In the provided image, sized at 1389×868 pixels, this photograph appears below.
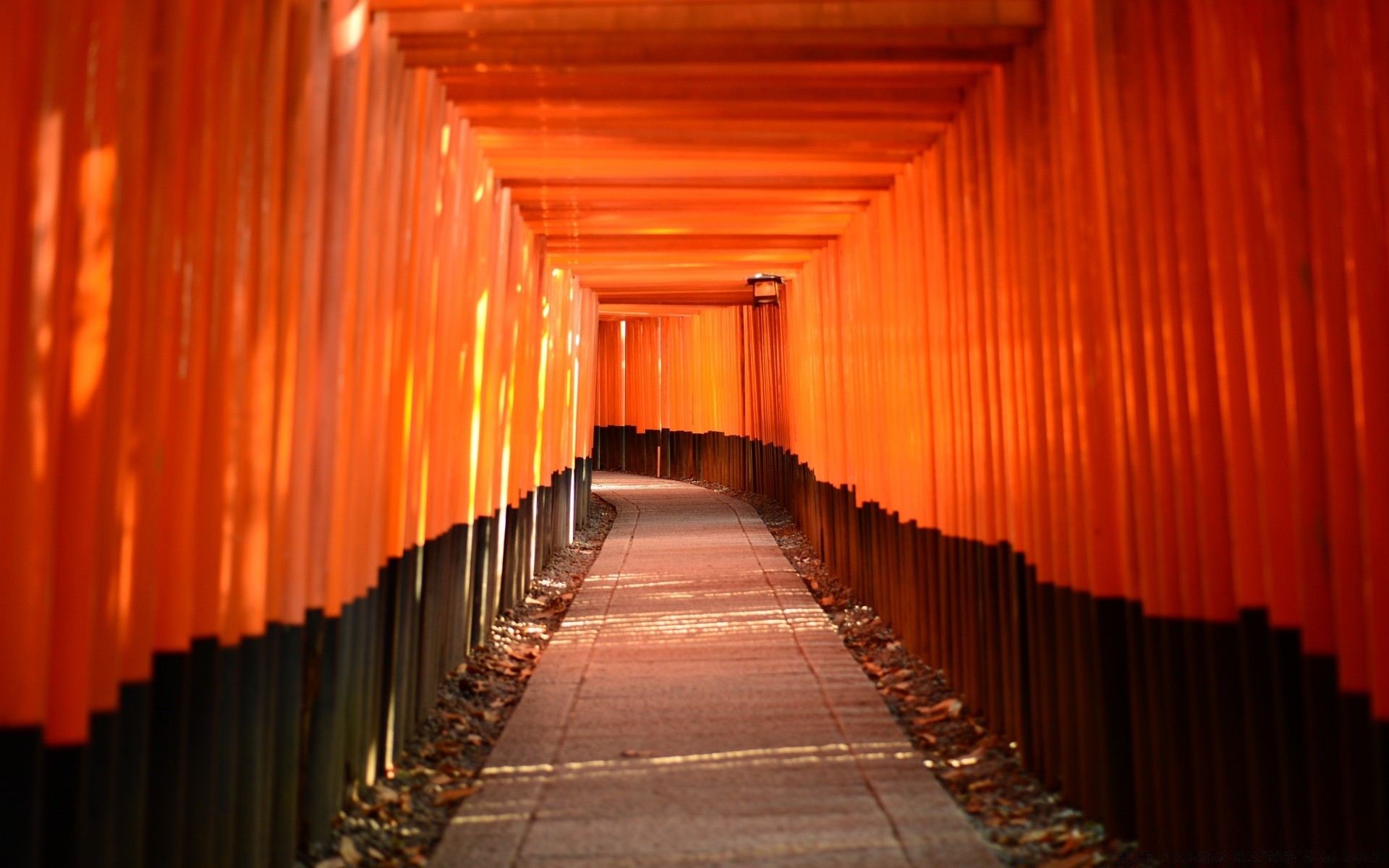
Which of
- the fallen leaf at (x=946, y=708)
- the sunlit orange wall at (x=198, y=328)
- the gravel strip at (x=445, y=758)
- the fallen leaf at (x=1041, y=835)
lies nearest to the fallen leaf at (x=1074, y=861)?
the fallen leaf at (x=1041, y=835)

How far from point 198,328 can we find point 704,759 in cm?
294

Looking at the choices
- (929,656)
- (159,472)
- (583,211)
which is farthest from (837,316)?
(159,472)

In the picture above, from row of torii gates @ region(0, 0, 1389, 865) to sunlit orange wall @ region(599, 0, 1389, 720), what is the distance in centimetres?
1

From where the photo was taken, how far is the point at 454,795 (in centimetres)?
432

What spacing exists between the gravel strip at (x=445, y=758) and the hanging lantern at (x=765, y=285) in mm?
4919

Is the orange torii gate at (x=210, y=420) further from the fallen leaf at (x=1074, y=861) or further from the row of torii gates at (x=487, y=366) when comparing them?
the fallen leaf at (x=1074, y=861)

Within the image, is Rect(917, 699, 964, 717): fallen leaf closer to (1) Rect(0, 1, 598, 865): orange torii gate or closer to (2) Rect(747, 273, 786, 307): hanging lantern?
(1) Rect(0, 1, 598, 865): orange torii gate

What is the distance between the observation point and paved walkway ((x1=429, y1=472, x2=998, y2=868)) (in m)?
3.70

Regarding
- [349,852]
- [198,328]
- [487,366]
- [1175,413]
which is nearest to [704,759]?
[349,852]

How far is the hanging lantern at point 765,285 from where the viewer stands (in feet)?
38.7

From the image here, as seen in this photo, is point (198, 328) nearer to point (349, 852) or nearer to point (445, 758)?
point (349, 852)

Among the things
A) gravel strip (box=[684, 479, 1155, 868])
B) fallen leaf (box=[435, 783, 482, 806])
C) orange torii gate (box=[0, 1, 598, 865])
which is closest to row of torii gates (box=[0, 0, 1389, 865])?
orange torii gate (box=[0, 1, 598, 865])

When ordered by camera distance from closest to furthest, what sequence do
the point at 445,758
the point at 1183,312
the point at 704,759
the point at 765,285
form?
the point at 1183,312
the point at 704,759
the point at 445,758
the point at 765,285

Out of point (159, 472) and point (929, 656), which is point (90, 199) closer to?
point (159, 472)
